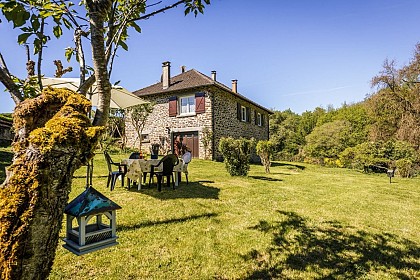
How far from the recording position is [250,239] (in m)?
4.08

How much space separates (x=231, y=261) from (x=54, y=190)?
279 centimetres

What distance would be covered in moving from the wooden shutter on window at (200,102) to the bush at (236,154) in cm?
785

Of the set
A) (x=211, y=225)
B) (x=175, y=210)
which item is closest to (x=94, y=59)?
(x=211, y=225)

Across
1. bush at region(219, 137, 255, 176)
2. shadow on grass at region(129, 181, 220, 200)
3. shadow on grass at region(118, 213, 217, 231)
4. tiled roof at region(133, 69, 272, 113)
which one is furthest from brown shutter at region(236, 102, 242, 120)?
shadow on grass at region(118, 213, 217, 231)

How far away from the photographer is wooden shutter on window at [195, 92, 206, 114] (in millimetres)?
17442

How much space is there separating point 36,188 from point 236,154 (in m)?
8.92

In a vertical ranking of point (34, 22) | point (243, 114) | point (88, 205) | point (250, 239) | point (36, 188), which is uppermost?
point (243, 114)

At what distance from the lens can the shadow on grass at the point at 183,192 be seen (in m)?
6.43

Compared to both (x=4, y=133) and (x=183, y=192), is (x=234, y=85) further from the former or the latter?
(x=4, y=133)

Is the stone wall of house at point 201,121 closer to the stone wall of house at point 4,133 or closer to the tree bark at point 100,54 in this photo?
the stone wall of house at point 4,133

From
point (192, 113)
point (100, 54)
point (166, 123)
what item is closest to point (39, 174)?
point (100, 54)

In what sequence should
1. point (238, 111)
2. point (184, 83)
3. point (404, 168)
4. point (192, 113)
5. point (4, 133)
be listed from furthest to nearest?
1. point (238, 111)
2. point (184, 83)
3. point (192, 113)
4. point (4, 133)
5. point (404, 168)

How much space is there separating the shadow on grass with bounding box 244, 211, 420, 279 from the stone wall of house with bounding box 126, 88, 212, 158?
13134mm

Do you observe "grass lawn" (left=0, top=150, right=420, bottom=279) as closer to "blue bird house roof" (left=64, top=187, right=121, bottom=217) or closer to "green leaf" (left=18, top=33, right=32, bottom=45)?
"blue bird house roof" (left=64, top=187, right=121, bottom=217)
